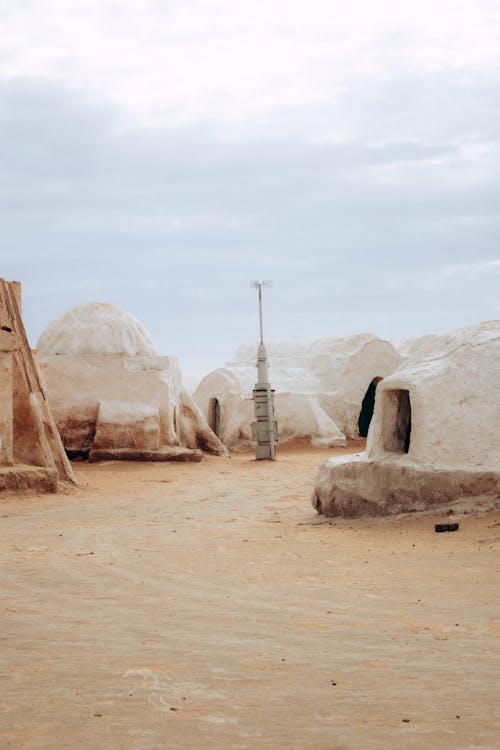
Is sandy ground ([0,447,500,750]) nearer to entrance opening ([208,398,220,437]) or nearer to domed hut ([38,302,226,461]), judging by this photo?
domed hut ([38,302,226,461])

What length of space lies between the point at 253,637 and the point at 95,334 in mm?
17377

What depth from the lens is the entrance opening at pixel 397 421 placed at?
9.75 metres

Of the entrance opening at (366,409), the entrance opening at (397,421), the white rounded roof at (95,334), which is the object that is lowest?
the entrance opening at (366,409)

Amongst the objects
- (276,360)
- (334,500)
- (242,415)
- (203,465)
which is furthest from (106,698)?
(276,360)

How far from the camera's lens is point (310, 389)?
91.8 feet

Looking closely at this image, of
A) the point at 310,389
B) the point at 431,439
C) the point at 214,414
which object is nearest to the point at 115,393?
the point at 214,414

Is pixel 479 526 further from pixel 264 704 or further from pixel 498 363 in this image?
pixel 264 704

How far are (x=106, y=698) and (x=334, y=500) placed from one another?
6313 mm

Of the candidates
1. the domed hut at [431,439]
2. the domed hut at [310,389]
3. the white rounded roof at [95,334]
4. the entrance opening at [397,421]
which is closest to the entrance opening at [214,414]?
the domed hut at [310,389]

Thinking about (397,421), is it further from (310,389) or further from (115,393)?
(310,389)

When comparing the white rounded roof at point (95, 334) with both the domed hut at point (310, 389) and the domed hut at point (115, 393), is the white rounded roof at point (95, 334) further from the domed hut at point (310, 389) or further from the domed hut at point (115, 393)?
the domed hut at point (310, 389)

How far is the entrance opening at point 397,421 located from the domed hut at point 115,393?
33.3 ft

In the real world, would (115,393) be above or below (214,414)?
above

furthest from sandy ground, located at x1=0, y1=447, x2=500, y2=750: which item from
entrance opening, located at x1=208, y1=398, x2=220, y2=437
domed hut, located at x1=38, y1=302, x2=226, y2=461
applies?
entrance opening, located at x1=208, y1=398, x2=220, y2=437
